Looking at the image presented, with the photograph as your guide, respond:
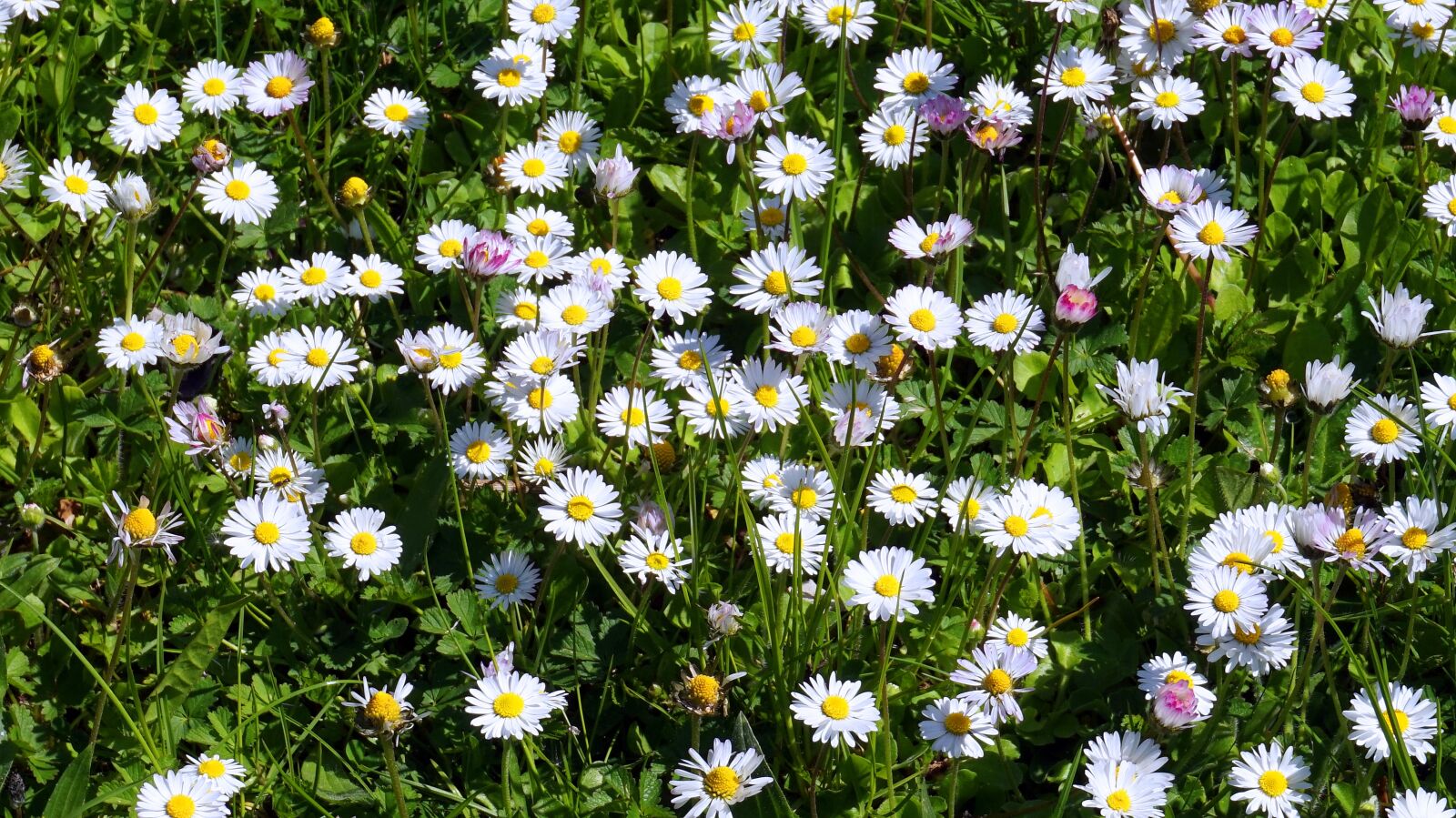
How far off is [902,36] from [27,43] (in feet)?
6.97

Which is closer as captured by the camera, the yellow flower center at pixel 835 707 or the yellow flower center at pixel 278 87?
the yellow flower center at pixel 835 707

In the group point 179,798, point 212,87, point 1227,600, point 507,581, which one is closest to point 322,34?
point 212,87

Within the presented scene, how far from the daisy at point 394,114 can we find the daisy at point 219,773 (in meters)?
1.53

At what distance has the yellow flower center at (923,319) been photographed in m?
2.82

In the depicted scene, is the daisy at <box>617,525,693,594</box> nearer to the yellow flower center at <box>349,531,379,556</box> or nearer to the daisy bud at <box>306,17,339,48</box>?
the yellow flower center at <box>349,531,379,556</box>

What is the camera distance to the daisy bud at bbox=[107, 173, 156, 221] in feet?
9.80

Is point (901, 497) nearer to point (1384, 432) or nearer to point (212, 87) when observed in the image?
point (1384, 432)

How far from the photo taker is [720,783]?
2.36 metres

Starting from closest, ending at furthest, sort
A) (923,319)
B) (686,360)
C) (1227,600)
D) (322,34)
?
(1227,600)
(923,319)
(686,360)
(322,34)

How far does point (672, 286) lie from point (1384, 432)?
1.37 meters

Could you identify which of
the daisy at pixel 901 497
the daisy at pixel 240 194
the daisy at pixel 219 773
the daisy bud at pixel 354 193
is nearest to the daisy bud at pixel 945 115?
the daisy at pixel 901 497

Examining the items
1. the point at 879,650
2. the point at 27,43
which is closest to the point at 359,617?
the point at 879,650

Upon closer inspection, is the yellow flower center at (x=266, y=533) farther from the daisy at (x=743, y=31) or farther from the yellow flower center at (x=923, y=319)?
the daisy at (x=743, y=31)

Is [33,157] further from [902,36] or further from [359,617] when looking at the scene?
[902,36]
